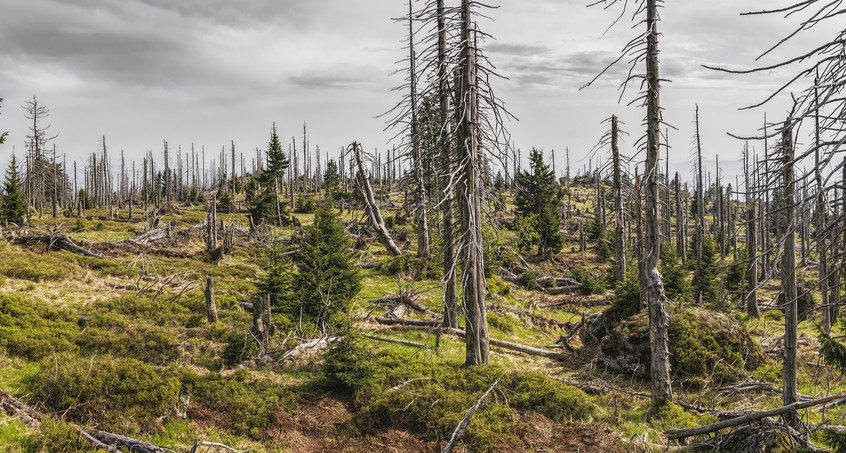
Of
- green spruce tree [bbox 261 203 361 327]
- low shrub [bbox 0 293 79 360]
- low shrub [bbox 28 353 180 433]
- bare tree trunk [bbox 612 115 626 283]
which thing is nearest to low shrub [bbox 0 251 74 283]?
low shrub [bbox 0 293 79 360]

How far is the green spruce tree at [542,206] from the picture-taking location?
41812mm

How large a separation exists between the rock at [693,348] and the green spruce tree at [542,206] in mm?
28264

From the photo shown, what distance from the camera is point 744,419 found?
6.72 meters

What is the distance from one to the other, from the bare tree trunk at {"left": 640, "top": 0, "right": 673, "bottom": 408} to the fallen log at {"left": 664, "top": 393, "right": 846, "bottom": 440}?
167 cm

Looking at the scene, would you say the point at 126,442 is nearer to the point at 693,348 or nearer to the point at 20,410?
the point at 20,410

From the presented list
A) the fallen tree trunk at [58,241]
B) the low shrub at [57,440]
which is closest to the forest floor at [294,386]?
the low shrub at [57,440]

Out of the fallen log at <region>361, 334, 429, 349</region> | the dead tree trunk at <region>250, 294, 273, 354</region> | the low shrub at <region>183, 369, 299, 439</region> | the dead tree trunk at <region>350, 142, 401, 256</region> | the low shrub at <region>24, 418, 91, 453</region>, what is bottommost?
the fallen log at <region>361, 334, 429, 349</region>

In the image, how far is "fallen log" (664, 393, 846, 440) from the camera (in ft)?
21.3

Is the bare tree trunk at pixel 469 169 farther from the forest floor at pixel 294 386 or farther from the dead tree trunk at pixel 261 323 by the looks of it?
the dead tree trunk at pixel 261 323

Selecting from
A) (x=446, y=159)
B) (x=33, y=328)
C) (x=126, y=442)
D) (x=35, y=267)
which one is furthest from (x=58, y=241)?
(x=446, y=159)

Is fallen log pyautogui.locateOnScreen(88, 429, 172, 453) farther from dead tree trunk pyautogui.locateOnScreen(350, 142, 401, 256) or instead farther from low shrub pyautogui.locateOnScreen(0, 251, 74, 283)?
dead tree trunk pyautogui.locateOnScreen(350, 142, 401, 256)

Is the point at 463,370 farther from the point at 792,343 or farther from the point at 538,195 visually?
the point at 538,195

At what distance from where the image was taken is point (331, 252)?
14.9m

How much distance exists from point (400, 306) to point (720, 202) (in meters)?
48.0
